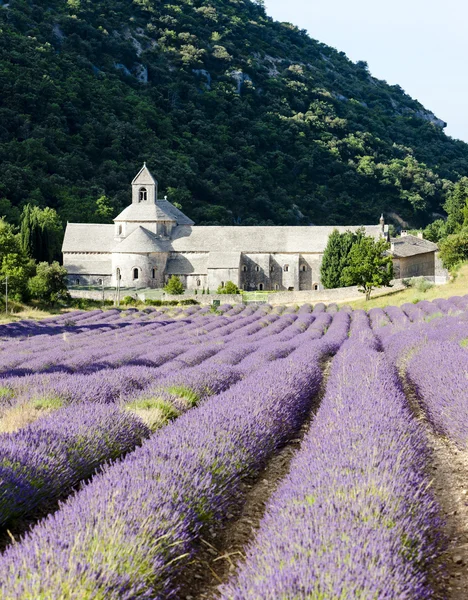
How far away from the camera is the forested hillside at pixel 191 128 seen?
8562 cm

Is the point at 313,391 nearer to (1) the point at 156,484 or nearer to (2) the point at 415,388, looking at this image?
(2) the point at 415,388

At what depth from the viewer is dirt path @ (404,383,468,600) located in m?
3.52

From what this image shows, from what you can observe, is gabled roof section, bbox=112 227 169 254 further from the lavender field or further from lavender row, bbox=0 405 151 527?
lavender row, bbox=0 405 151 527

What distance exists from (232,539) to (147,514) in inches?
40.4

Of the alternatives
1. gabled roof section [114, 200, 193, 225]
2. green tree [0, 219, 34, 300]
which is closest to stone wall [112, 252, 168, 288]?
gabled roof section [114, 200, 193, 225]

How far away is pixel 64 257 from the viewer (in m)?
62.6

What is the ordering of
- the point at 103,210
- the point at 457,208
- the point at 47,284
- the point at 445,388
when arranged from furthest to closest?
the point at 457,208 < the point at 103,210 < the point at 47,284 < the point at 445,388

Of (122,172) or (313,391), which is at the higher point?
(122,172)

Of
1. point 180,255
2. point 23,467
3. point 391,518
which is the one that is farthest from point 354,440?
point 180,255

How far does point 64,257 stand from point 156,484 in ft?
201

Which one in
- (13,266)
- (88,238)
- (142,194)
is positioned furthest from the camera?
(142,194)

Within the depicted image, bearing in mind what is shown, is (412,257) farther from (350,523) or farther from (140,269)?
(350,523)

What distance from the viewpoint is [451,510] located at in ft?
15.5

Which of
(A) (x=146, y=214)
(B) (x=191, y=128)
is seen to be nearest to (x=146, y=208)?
(A) (x=146, y=214)
